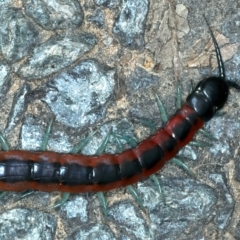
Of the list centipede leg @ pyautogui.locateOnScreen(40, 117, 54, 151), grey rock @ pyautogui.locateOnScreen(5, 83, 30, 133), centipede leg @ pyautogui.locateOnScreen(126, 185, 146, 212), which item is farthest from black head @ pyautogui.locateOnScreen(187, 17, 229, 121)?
grey rock @ pyautogui.locateOnScreen(5, 83, 30, 133)

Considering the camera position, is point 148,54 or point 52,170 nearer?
point 52,170

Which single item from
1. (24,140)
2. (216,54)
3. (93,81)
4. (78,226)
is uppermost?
(216,54)

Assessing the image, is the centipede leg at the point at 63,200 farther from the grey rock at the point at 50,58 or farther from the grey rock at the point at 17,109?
the grey rock at the point at 50,58

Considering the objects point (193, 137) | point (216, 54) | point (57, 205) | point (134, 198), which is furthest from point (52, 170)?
point (216, 54)

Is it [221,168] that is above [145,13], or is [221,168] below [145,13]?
below

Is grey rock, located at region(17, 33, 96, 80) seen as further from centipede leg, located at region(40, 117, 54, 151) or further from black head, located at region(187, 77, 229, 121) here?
black head, located at region(187, 77, 229, 121)

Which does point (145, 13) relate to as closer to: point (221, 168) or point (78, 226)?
point (221, 168)

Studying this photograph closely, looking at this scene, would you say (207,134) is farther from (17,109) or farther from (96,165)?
(17,109)
